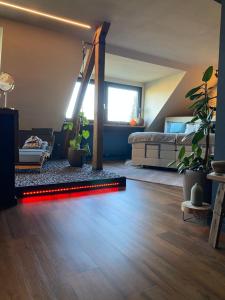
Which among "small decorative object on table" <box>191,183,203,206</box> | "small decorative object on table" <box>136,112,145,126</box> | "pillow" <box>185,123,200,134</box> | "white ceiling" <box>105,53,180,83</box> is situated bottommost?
"small decorative object on table" <box>191,183,203,206</box>

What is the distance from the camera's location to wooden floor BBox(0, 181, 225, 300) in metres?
1.18

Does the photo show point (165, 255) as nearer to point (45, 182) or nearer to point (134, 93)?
point (45, 182)

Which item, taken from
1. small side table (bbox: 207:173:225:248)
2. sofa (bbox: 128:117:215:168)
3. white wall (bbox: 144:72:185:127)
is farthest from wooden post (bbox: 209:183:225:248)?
white wall (bbox: 144:72:185:127)

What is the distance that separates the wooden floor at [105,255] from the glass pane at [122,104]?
14.8ft

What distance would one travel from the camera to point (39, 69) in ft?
14.4

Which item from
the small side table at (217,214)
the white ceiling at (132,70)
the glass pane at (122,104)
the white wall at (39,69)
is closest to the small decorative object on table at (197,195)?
the small side table at (217,214)

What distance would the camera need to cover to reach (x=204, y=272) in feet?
4.42

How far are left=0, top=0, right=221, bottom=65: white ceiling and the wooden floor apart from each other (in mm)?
2664

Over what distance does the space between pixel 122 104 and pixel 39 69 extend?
2.92 meters

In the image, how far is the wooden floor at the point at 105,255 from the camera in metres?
1.18

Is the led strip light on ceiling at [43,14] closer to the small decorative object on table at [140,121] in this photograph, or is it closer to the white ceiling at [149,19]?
the white ceiling at [149,19]

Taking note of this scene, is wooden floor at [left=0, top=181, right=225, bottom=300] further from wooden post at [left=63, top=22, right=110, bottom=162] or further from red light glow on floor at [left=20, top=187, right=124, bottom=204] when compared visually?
wooden post at [left=63, top=22, right=110, bottom=162]

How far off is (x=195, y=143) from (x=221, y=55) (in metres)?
0.78

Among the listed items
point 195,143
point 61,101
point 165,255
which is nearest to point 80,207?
point 165,255
